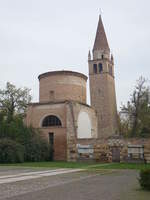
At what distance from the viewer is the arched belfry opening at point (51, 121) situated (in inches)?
1361

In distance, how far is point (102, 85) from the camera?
55.8 metres

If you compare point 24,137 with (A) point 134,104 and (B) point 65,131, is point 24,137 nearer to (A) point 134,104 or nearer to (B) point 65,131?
(B) point 65,131

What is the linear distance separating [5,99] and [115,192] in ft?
109

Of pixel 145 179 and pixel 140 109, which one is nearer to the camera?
pixel 145 179

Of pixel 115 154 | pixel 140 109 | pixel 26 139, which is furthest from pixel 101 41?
pixel 115 154

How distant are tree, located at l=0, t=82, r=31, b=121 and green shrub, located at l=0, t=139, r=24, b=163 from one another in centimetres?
1073

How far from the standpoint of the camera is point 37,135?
3312cm

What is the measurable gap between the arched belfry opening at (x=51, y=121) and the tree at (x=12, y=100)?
6.28 meters

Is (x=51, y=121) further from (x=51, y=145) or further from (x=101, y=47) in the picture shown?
(x=101, y=47)

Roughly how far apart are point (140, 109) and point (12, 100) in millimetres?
18932

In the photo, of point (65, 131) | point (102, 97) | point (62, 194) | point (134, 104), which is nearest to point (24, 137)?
point (65, 131)

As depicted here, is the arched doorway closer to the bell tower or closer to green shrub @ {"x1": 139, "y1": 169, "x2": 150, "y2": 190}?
the bell tower

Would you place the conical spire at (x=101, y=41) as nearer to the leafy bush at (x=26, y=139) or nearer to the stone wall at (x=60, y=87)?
the stone wall at (x=60, y=87)

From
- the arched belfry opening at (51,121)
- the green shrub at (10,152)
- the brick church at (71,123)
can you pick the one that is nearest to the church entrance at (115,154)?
the brick church at (71,123)
